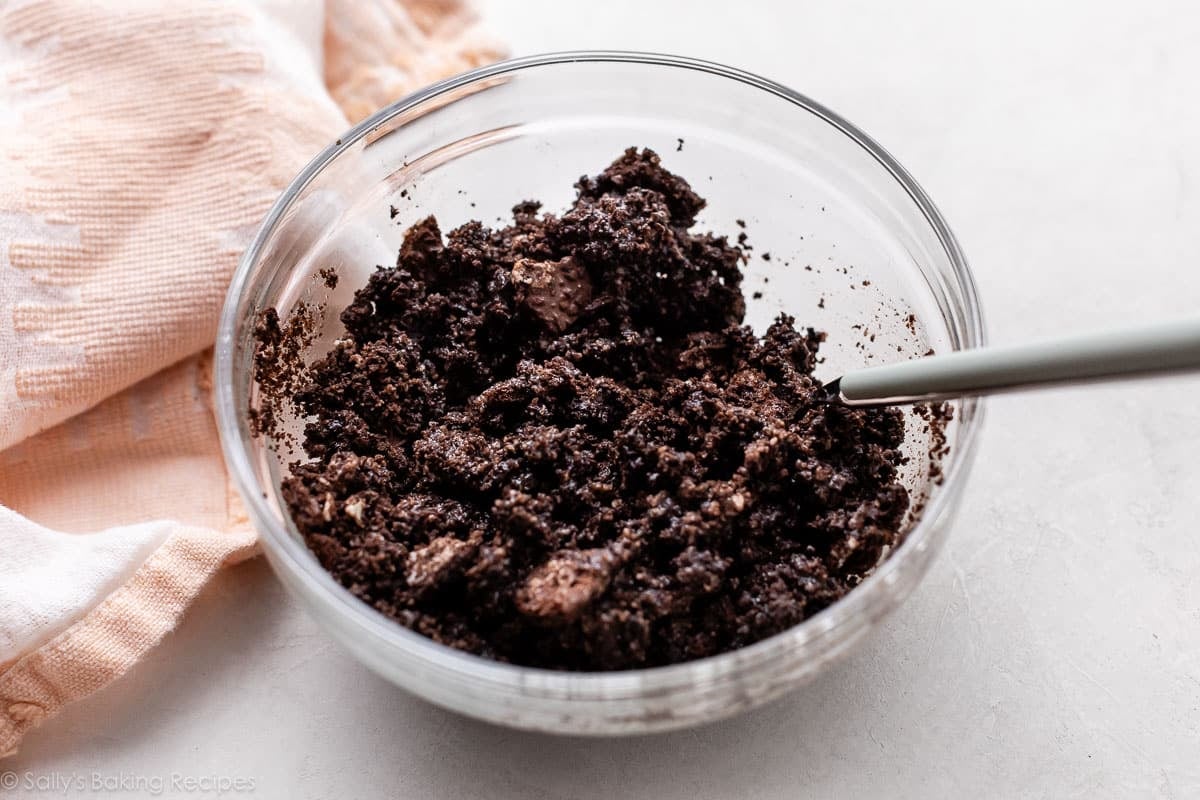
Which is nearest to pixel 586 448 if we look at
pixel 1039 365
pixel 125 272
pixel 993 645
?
pixel 1039 365

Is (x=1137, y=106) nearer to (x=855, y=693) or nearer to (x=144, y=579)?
(x=855, y=693)

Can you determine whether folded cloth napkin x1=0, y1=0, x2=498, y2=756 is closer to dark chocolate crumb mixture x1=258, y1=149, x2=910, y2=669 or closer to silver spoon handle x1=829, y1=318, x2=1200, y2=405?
dark chocolate crumb mixture x1=258, y1=149, x2=910, y2=669

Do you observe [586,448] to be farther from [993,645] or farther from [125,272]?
[125,272]

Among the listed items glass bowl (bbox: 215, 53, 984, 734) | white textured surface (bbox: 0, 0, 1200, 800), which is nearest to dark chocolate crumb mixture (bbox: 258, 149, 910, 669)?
glass bowl (bbox: 215, 53, 984, 734)

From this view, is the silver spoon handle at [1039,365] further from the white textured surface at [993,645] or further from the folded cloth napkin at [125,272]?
the folded cloth napkin at [125,272]

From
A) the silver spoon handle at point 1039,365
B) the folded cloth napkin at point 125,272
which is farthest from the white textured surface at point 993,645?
the silver spoon handle at point 1039,365

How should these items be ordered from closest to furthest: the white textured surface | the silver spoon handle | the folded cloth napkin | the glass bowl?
1. the silver spoon handle
2. the glass bowl
3. the white textured surface
4. the folded cloth napkin

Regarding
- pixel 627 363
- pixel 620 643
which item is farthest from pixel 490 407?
pixel 620 643
